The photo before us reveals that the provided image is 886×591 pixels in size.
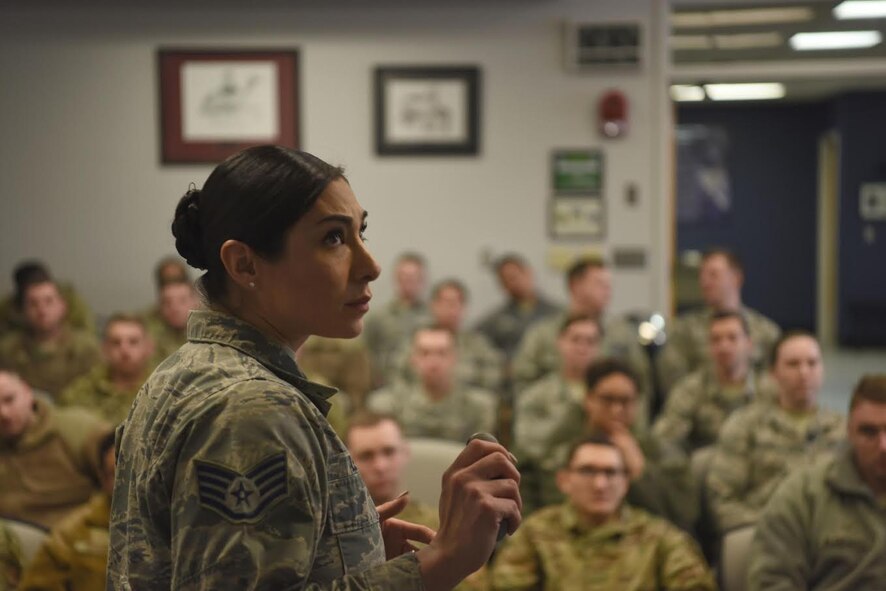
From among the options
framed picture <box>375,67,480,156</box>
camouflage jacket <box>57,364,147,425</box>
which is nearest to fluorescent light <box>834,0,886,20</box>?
framed picture <box>375,67,480,156</box>

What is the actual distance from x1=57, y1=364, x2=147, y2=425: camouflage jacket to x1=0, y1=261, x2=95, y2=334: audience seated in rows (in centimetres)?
83

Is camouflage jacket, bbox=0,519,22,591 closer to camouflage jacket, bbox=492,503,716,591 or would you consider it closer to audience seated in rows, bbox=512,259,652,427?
camouflage jacket, bbox=492,503,716,591

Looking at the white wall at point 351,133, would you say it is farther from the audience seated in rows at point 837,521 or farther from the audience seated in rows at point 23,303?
A: the audience seated in rows at point 837,521

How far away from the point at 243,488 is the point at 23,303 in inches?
174

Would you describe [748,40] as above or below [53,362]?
above

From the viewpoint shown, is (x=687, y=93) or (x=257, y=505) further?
(x=687, y=93)

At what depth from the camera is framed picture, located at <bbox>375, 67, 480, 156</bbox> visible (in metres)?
5.40

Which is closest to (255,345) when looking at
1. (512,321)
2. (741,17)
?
(512,321)

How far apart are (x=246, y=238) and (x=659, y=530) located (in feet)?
7.13

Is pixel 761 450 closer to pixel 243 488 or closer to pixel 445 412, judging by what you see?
pixel 445 412

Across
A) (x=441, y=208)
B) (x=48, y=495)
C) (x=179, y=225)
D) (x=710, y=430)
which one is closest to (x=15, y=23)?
(x=441, y=208)

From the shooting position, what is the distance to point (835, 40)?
6879 millimetres

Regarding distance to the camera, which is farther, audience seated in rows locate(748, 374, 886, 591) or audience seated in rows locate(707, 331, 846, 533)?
audience seated in rows locate(707, 331, 846, 533)

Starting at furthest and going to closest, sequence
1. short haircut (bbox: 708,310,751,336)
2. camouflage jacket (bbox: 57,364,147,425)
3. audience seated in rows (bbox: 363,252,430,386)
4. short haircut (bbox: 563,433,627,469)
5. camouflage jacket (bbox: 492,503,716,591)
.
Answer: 1. audience seated in rows (bbox: 363,252,430,386)
2. short haircut (bbox: 708,310,751,336)
3. camouflage jacket (bbox: 57,364,147,425)
4. short haircut (bbox: 563,433,627,469)
5. camouflage jacket (bbox: 492,503,716,591)
